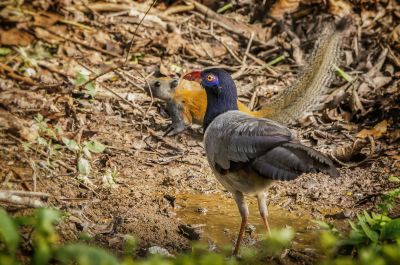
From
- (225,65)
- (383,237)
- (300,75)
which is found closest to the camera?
(383,237)

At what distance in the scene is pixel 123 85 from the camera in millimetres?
9234

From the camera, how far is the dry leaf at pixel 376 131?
780cm

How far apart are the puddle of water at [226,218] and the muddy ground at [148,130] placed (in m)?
0.03

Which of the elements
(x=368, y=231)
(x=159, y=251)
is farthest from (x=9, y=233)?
(x=368, y=231)

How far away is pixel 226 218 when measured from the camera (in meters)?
6.21

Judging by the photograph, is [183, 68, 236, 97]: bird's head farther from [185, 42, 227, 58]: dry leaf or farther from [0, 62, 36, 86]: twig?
[185, 42, 227, 58]: dry leaf

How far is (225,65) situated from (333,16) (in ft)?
6.36

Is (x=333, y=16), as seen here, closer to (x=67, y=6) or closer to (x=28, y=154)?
(x=67, y=6)

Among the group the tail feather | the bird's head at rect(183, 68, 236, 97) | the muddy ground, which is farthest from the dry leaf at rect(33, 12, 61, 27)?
the tail feather

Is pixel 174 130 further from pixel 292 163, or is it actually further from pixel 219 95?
pixel 292 163

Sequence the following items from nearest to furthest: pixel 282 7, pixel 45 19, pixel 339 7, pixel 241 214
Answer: pixel 241 214
pixel 45 19
pixel 339 7
pixel 282 7

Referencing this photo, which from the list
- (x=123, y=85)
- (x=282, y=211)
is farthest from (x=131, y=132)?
(x=282, y=211)

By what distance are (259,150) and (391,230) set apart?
1.11m

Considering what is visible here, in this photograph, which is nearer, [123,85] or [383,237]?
[383,237]
